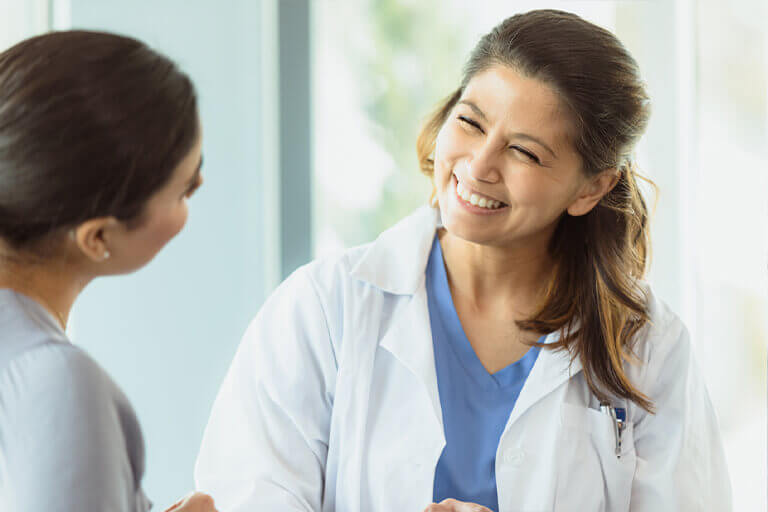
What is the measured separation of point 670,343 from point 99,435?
1.10 m

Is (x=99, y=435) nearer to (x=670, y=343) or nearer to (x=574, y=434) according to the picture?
(x=574, y=434)

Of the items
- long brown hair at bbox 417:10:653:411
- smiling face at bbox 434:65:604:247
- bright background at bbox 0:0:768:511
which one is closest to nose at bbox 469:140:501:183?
smiling face at bbox 434:65:604:247

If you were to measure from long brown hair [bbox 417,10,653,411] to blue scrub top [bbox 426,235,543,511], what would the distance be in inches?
4.9

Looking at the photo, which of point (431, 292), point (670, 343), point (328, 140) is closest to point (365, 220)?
point (328, 140)

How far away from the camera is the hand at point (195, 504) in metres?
0.79

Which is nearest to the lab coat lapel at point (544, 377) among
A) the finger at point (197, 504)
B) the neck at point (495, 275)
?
the neck at point (495, 275)

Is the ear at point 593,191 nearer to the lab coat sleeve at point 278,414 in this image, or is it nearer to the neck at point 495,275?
the neck at point 495,275

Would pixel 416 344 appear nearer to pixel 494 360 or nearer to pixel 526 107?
pixel 494 360

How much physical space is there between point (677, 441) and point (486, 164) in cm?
61

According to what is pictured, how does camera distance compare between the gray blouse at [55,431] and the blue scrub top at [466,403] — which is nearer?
the gray blouse at [55,431]

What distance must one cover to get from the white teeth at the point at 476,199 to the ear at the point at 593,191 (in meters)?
0.19

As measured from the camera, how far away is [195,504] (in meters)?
0.80

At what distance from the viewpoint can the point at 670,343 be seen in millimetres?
1410

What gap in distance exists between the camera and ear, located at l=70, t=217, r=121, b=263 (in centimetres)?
69
